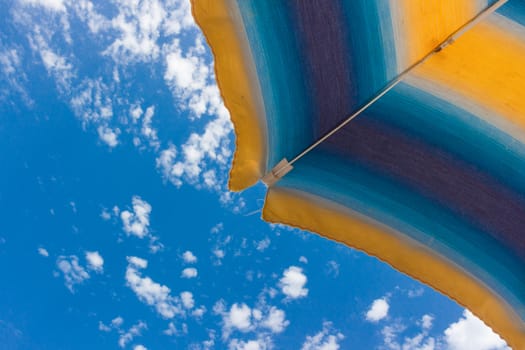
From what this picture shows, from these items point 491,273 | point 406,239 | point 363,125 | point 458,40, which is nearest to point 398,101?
point 363,125

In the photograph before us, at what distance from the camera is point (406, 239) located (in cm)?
237

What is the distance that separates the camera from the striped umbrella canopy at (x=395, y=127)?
2043 mm

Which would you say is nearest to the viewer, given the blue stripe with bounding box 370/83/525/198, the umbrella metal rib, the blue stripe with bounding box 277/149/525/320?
the umbrella metal rib

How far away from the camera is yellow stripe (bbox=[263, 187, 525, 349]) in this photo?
2.30 meters

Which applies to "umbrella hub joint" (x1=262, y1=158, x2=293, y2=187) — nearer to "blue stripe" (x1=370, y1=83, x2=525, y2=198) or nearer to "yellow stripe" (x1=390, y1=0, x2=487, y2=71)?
"blue stripe" (x1=370, y1=83, x2=525, y2=198)

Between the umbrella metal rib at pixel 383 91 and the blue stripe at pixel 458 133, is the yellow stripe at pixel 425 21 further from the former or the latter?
the blue stripe at pixel 458 133

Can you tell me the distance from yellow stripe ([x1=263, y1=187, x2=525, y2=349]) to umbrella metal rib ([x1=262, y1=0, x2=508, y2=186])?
0.10m

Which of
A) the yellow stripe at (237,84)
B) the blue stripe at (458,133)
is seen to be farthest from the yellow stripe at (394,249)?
the blue stripe at (458,133)

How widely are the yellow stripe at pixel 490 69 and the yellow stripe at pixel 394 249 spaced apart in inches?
30.4

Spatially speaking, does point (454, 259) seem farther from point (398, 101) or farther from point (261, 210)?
point (261, 210)

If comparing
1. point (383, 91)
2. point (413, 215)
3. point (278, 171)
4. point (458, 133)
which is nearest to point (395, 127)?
point (383, 91)

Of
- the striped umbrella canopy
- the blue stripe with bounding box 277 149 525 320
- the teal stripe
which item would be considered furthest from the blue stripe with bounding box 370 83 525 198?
the teal stripe

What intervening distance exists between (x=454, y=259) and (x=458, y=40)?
1.12 metres

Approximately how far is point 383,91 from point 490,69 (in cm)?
49
